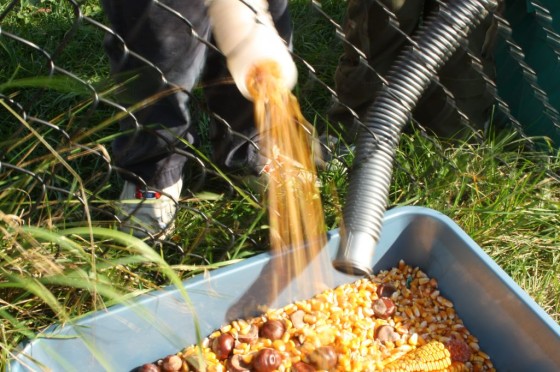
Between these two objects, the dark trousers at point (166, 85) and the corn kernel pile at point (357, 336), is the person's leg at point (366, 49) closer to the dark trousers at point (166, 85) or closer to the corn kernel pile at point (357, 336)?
the dark trousers at point (166, 85)

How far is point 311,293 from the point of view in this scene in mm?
1786

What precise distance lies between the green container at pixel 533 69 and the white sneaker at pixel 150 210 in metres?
1.06

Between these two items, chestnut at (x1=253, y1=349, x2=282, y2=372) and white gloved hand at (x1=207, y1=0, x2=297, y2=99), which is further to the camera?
chestnut at (x1=253, y1=349, x2=282, y2=372)

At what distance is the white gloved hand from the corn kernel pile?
65cm

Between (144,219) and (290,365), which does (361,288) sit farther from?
(144,219)

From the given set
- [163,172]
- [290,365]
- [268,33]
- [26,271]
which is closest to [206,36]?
[163,172]

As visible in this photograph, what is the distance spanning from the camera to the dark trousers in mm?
1554

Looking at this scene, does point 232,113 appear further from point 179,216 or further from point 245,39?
point 245,39

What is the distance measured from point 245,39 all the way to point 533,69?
1.32 metres


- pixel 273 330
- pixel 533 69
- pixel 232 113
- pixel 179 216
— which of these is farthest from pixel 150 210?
pixel 533 69

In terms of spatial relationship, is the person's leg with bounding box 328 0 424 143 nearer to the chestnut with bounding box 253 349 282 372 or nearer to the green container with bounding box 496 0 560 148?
the green container with bounding box 496 0 560 148

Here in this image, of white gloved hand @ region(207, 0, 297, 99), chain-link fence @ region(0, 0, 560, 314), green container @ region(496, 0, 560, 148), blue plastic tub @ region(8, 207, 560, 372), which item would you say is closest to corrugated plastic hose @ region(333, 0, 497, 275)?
chain-link fence @ region(0, 0, 560, 314)

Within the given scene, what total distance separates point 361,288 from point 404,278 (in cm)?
12

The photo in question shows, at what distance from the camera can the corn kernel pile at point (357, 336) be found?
1613 mm
